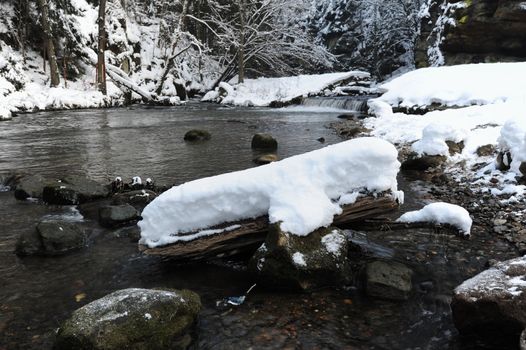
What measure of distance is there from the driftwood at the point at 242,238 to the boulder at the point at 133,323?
89 cm

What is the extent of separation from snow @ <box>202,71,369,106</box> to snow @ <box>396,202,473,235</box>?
68.7 ft

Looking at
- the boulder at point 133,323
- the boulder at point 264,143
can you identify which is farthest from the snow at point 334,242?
the boulder at point 264,143

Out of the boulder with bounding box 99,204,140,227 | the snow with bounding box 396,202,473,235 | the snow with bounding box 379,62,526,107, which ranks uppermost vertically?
the snow with bounding box 379,62,526,107

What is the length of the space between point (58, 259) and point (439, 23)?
22.3 m

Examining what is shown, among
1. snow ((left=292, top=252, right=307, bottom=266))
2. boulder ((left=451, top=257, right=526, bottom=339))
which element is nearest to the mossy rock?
snow ((left=292, top=252, right=307, bottom=266))

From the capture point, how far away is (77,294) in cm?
412

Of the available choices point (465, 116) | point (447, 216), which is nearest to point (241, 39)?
point (465, 116)

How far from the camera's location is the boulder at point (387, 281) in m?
3.98

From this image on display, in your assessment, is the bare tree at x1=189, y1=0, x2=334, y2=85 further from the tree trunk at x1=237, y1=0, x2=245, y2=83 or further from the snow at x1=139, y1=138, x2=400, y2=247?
the snow at x1=139, y1=138, x2=400, y2=247

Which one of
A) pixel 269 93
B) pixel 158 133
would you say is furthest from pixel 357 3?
pixel 158 133

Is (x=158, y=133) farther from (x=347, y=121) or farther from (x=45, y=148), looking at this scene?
(x=347, y=121)

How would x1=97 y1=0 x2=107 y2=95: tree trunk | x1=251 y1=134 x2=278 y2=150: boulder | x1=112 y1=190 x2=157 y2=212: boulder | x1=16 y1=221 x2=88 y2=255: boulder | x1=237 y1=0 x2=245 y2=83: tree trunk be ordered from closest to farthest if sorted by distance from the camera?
x1=16 y1=221 x2=88 y2=255: boulder → x1=112 y1=190 x2=157 y2=212: boulder → x1=251 y1=134 x2=278 y2=150: boulder → x1=97 y1=0 x2=107 y2=95: tree trunk → x1=237 y1=0 x2=245 y2=83: tree trunk

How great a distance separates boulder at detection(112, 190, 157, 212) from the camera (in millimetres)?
6785

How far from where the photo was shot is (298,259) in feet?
13.1
